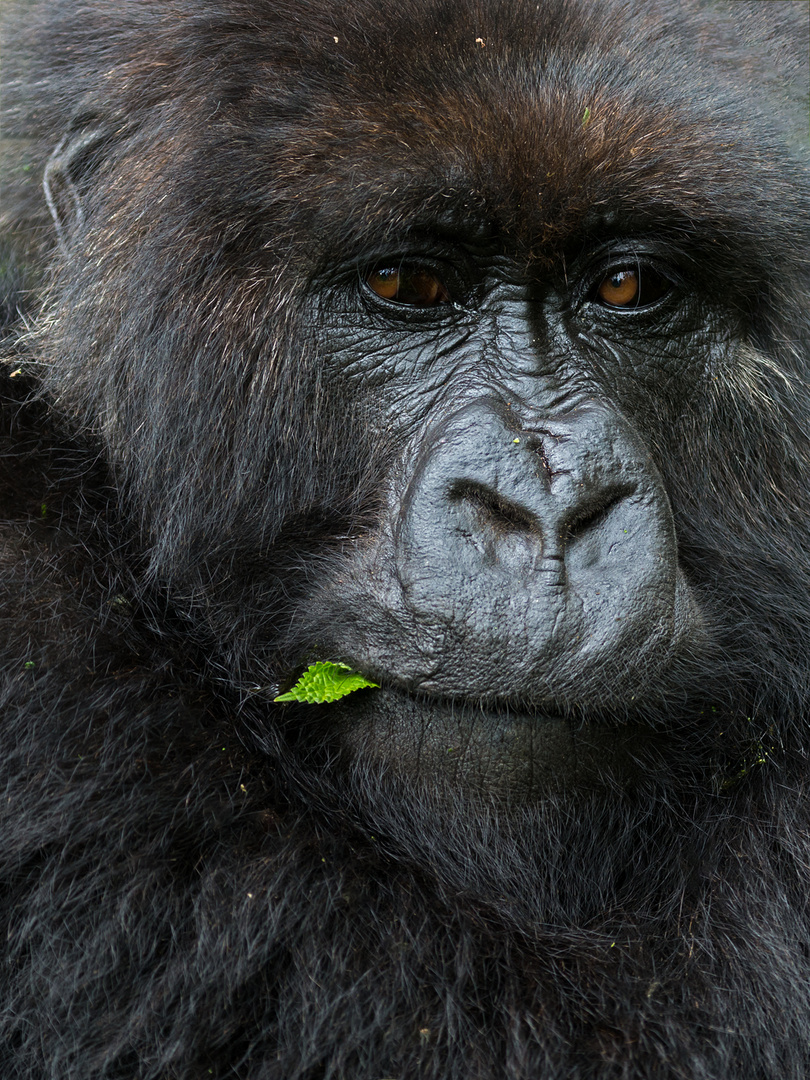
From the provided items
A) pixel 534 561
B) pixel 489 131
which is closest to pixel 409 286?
pixel 489 131

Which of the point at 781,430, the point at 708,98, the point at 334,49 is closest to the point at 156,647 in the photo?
the point at 334,49

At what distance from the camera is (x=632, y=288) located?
305cm

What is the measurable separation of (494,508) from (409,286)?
0.67m

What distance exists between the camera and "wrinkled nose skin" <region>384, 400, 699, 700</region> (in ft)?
8.40

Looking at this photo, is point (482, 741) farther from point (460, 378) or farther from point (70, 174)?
point (70, 174)

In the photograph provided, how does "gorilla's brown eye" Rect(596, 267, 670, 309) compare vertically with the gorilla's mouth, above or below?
above

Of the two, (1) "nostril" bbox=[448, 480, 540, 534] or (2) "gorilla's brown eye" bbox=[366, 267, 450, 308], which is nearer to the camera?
(1) "nostril" bbox=[448, 480, 540, 534]

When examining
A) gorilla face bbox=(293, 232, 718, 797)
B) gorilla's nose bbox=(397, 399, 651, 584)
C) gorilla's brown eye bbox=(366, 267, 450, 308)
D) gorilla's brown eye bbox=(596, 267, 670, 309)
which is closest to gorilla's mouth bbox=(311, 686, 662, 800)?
gorilla face bbox=(293, 232, 718, 797)

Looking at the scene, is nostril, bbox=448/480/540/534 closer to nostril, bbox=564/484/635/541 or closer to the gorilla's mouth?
nostril, bbox=564/484/635/541

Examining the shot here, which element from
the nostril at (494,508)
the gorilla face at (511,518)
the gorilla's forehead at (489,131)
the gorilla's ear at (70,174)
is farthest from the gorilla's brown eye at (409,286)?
the gorilla's ear at (70,174)

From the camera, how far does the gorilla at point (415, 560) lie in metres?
2.58

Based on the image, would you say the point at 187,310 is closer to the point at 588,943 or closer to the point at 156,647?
the point at 156,647

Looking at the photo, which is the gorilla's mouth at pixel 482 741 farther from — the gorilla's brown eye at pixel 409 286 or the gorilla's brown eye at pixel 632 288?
the gorilla's brown eye at pixel 632 288

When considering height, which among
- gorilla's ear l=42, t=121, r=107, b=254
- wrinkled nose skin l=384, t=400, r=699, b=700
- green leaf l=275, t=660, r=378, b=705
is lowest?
green leaf l=275, t=660, r=378, b=705
